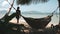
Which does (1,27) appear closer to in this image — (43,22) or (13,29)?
(13,29)

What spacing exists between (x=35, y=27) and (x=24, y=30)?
790 mm

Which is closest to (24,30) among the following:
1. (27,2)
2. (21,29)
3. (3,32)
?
(21,29)

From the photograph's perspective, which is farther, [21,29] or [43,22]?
[43,22]

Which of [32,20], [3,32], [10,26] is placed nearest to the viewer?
[3,32]

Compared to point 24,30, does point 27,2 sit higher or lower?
higher

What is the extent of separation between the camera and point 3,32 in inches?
267

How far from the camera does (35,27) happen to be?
7.79m

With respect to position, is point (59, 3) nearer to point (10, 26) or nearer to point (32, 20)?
point (32, 20)

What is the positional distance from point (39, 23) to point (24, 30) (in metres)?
0.89

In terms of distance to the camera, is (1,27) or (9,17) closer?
(1,27)

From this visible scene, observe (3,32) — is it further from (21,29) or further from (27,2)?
(27,2)

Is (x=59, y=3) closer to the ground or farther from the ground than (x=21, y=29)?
farther from the ground

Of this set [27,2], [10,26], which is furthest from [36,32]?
[27,2]

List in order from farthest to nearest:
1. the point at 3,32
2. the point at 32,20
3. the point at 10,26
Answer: the point at 32,20 → the point at 10,26 → the point at 3,32
